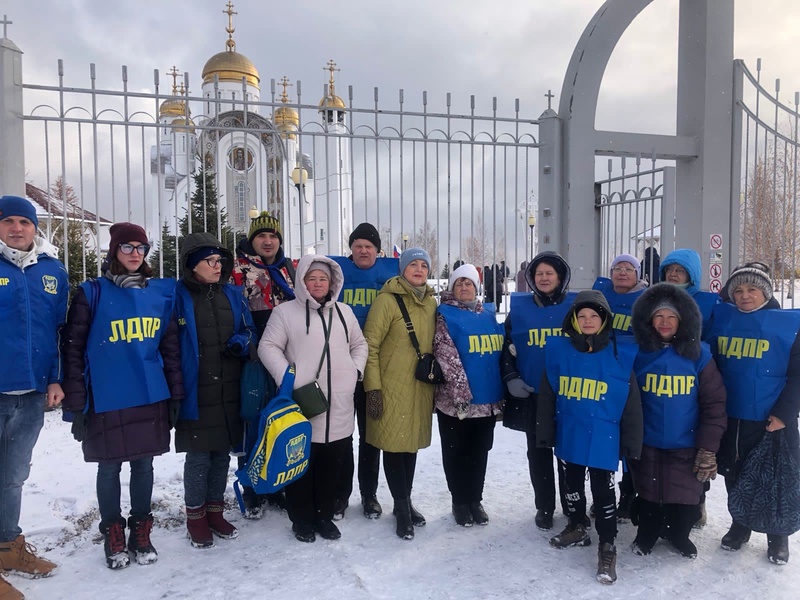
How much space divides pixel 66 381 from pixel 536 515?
303 centimetres

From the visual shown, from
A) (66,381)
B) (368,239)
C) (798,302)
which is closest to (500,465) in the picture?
(368,239)

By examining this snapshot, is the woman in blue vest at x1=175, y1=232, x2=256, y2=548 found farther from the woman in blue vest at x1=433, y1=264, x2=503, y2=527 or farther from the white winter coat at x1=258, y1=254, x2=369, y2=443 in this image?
the woman in blue vest at x1=433, y1=264, x2=503, y2=527

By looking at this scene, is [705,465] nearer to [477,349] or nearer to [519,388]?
[519,388]

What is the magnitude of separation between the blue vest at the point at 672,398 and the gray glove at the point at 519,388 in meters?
0.70

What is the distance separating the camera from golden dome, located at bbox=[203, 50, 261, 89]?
88.5 ft

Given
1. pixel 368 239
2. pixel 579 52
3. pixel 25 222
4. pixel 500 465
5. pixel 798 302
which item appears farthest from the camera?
pixel 798 302

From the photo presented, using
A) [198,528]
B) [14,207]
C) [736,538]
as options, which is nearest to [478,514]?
[736,538]

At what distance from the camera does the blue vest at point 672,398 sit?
3.14 metres

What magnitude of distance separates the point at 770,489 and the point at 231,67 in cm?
2976

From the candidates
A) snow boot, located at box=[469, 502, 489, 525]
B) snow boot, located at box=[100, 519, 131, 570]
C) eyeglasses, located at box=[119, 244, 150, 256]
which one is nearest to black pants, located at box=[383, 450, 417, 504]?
snow boot, located at box=[469, 502, 489, 525]

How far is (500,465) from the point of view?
4.92 m

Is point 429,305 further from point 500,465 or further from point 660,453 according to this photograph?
point 500,465

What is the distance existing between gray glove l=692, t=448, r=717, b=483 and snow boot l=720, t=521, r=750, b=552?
0.56m

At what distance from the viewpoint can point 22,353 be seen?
2824 millimetres
